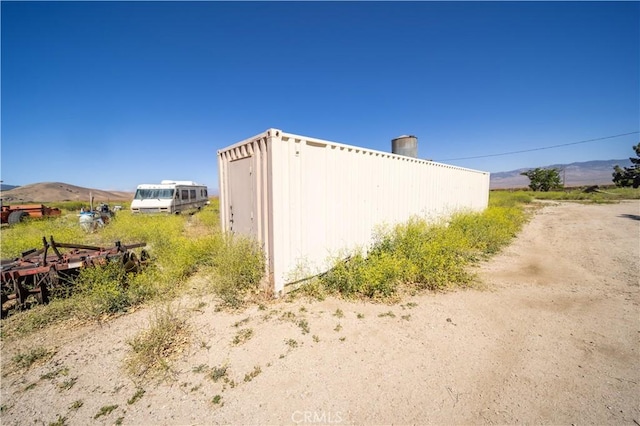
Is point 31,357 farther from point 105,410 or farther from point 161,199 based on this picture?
point 161,199

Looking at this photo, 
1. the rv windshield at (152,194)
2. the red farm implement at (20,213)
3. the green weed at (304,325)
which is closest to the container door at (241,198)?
the green weed at (304,325)

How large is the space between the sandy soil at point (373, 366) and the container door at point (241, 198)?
1.89m

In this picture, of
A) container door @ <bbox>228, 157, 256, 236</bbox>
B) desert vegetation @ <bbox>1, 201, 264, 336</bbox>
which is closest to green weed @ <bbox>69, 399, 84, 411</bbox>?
desert vegetation @ <bbox>1, 201, 264, 336</bbox>

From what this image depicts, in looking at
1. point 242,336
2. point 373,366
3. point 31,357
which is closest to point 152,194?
point 31,357

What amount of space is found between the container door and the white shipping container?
2cm

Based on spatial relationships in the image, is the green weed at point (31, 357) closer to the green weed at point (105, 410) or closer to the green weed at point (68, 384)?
the green weed at point (68, 384)

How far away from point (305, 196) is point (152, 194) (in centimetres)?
1358

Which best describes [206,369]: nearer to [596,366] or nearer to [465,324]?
[465,324]

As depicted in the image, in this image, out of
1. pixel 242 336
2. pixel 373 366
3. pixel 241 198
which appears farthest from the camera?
pixel 241 198

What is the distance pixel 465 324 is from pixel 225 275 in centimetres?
416

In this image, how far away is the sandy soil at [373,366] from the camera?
2.15 meters

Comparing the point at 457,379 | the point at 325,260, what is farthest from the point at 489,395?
the point at 325,260

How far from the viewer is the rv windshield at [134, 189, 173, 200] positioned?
14070 mm

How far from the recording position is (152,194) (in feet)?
46.4
